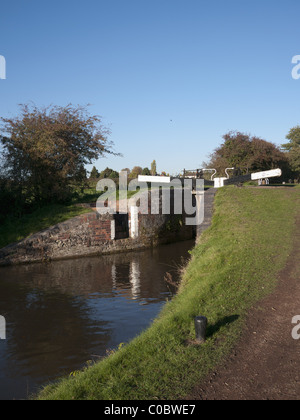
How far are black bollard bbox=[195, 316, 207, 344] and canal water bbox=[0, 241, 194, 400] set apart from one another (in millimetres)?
2543

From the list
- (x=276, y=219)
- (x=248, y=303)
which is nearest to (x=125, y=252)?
(x=276, y=219)

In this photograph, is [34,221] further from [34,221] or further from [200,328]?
[200,328]

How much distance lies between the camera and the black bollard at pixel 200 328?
5.59 m

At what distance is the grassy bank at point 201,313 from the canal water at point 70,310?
4.06 ft

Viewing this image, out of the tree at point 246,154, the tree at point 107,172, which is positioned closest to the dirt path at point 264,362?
the tree at point 246,154

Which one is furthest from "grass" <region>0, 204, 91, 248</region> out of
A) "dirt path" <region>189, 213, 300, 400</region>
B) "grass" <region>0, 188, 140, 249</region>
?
"dirt path" <region>189, 213, 300, 400</region>

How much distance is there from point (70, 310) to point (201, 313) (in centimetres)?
503

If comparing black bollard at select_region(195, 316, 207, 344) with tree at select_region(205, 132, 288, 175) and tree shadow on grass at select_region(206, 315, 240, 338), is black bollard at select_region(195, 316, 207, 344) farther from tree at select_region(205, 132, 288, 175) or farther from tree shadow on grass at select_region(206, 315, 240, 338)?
tree at select_region(205, 132, 288, 175)

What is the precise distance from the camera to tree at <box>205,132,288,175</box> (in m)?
32.8

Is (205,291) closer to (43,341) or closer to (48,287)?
(43,341)

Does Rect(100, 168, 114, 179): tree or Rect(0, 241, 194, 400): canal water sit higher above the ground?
Rect(100, 168, 114, 179): tree

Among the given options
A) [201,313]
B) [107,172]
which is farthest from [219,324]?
[107,172]

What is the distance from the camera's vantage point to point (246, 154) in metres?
33.3

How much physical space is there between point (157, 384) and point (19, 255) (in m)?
13.5
